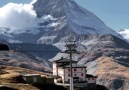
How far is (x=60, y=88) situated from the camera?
4724 inches

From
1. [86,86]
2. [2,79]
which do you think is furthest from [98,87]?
[2,79]

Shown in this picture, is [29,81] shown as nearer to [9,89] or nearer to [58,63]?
[9,89]

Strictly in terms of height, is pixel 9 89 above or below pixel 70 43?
below

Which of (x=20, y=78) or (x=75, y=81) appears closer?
(x=20, y=78)

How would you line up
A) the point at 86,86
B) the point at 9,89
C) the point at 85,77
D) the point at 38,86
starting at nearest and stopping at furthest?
the point at 9,89, the point at 38,86, the point at 86,86, the point at 85,77

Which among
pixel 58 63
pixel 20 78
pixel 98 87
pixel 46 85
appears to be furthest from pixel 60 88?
pixel 58 63

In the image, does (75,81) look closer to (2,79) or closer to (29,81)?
(29,81)

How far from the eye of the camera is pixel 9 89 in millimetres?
100188

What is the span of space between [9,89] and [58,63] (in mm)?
64923

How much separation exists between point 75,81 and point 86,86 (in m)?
9.06

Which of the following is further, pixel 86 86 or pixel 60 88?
pixel 86 86

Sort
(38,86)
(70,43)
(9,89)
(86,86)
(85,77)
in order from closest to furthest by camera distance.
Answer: (70,43), (9,89), (38,86), (86,86), (85,77)

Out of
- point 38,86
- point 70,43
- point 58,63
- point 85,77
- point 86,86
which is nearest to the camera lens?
point 70,43

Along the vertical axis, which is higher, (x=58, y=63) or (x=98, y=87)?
(x=58, y=63)
